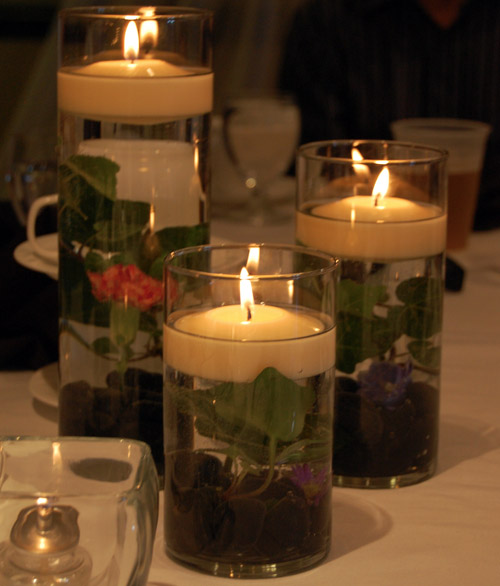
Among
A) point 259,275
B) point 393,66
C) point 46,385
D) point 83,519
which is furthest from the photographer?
point 393,66

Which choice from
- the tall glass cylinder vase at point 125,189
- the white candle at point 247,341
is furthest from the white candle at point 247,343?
the tall glass cylinder vase at point 125,189

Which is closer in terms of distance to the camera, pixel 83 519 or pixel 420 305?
pixel 83 519

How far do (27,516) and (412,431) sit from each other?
0.29 m

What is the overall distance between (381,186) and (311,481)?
0.21 meters

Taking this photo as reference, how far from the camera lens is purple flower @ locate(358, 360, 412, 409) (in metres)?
0.59

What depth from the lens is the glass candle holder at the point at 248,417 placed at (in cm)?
47

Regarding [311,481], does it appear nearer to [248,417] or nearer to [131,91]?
[248,417]

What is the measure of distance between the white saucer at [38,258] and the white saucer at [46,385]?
0.25ft

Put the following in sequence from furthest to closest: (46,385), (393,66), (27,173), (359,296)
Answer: (393,66) → (27,173) → (46,385) → (359,296)

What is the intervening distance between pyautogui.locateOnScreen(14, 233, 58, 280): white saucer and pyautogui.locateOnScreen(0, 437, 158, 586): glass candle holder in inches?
12.7

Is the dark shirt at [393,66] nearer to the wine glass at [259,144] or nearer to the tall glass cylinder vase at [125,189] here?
the wine glass at [259,144]

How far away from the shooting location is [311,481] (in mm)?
490

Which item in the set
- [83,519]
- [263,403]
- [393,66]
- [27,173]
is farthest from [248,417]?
[393,66]

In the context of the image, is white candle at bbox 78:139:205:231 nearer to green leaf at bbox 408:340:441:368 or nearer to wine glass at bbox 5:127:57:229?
green leaf at bbox 408:340:441:368
